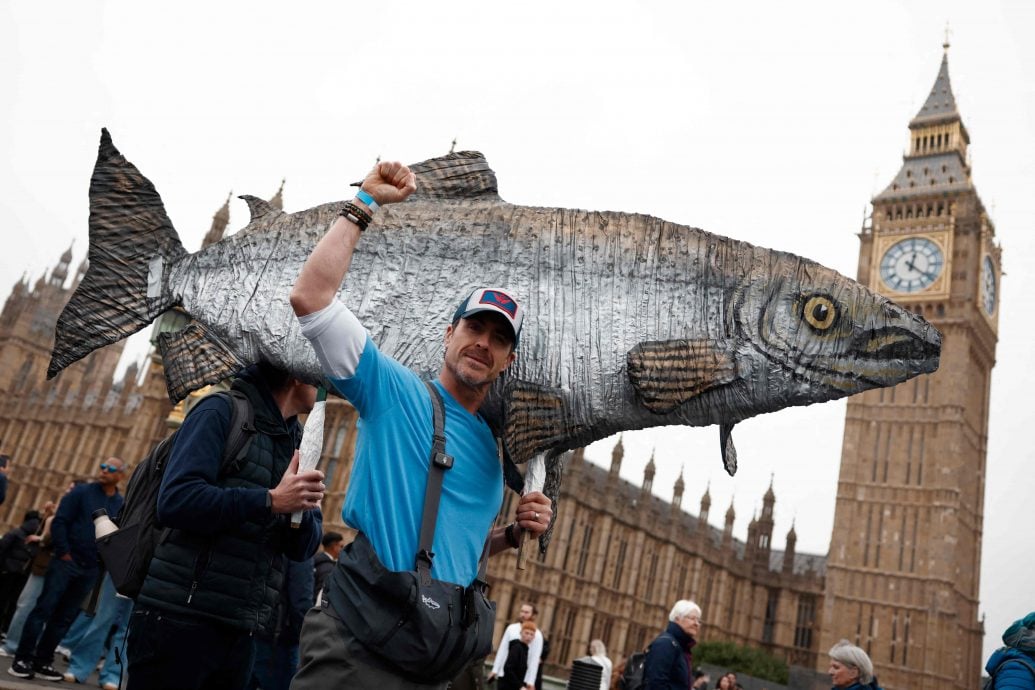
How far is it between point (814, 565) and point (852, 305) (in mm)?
57904

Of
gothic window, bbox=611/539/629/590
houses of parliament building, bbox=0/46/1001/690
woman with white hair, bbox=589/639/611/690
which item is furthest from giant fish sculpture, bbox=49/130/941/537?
gothic window, bbox=611/539/629/590

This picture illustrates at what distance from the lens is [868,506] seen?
44.3 m

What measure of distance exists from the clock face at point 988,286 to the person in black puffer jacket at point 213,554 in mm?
49469

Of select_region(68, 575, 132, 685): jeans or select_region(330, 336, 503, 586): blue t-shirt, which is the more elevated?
select_region(330, 336, 503, 586): blue t-shirt

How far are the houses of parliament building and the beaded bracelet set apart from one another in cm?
3136

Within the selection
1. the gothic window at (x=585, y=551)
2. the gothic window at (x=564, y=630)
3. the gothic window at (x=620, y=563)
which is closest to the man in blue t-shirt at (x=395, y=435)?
the gothic window at (x=564, y=630)

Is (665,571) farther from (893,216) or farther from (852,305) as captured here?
(852,305)

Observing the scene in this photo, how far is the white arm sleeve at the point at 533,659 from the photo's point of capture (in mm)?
7492

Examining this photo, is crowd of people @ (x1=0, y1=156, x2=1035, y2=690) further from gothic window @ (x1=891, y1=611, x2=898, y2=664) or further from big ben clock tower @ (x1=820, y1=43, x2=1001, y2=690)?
big ben clock tower @ (x1=820, y1=43, x2=1001, y2=690)

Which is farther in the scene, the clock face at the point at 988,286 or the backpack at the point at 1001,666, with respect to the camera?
the clock face at the point at 988,286

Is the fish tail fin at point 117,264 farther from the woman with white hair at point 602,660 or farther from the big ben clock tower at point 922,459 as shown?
the big ben clock tower at point 922,459

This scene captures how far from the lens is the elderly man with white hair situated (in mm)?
4988

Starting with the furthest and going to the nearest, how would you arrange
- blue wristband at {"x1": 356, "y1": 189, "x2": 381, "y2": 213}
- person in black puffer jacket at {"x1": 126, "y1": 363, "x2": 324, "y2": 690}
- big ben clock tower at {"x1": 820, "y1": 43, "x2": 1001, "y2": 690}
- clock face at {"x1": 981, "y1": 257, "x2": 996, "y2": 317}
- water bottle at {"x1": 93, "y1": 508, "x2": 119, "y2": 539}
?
clock face at {"x1": 981, "y1": 257, "x2": 996, "y2": 317} → big ben clock tower at {"x1": 820, "y1": 43, "x2": 1001, "y2": 690} → water bottle at {"x1": 93, "y1": 508, "x2": 119, "y2": 539} → person in black puffer jacket at {"x1": 126, "y1": 363, "x2": 324, "y2": 690} → blue wristband at {"x1": 356, "y1": 189, "x2": 381, "y2": 213}

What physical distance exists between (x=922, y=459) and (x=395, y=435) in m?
47.9
